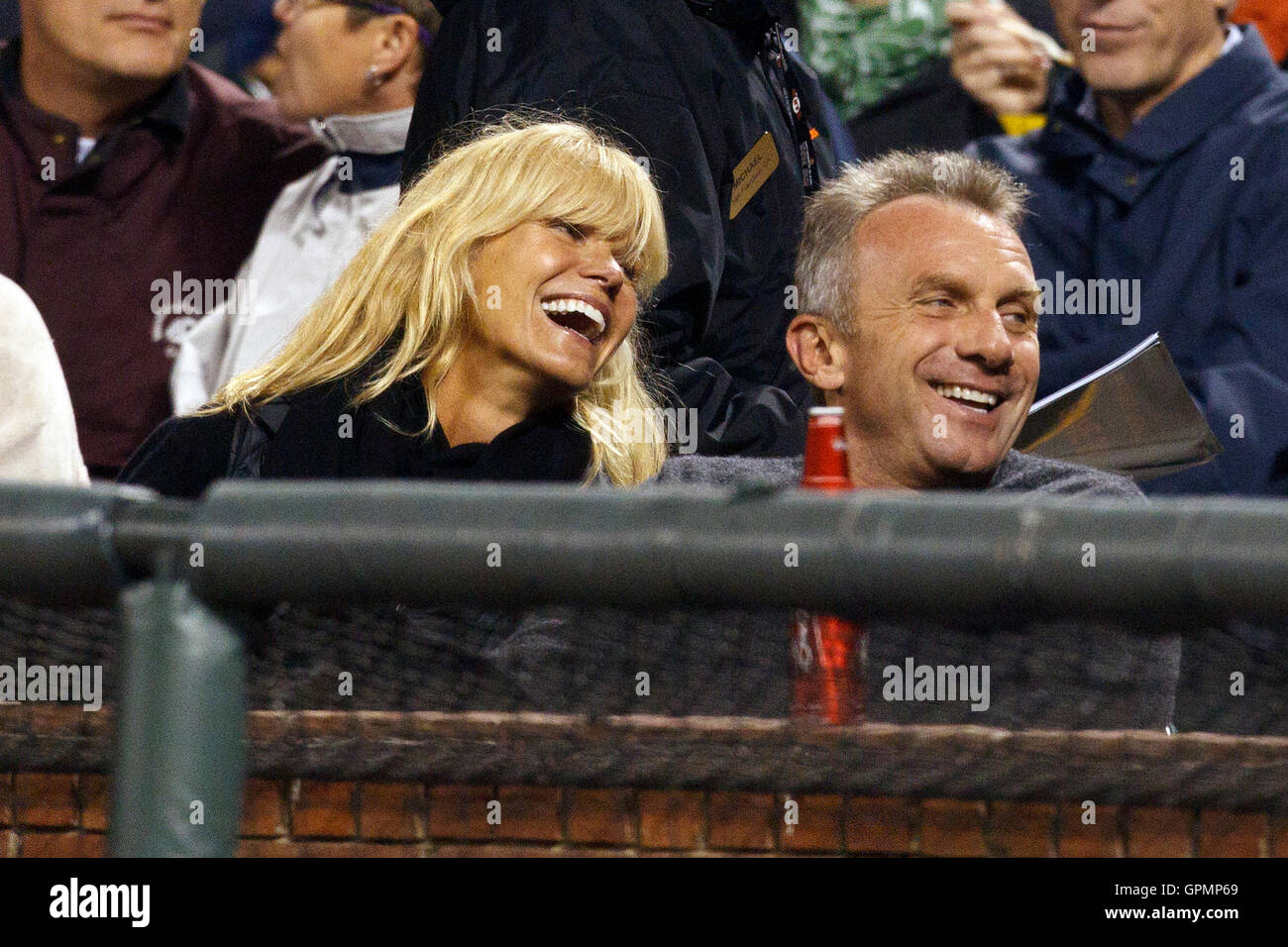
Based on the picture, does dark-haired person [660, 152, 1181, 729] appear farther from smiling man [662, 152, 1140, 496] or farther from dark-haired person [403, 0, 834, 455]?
dark-haired person [403, 0, 834, 455]

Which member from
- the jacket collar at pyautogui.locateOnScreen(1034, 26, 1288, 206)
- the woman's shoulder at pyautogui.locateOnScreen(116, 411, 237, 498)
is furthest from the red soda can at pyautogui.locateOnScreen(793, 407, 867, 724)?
the jacket collar at pyautogui.locateOnScreen(1034, 26, 1288, 206)

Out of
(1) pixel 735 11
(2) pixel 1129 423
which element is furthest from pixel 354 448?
(2) pixel 1129 423

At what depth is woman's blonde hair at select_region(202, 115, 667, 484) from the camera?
8.11 ft

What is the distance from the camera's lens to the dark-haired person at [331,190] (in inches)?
135

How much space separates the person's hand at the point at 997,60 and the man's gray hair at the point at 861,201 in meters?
1.25

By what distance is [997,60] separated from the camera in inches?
148

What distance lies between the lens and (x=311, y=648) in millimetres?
1089

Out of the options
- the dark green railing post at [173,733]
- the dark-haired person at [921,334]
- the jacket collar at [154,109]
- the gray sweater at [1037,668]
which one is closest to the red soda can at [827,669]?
the gray sweater at [1037,668]

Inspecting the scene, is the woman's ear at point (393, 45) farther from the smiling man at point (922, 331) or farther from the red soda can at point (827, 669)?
the red soda can at point (827, 669)
